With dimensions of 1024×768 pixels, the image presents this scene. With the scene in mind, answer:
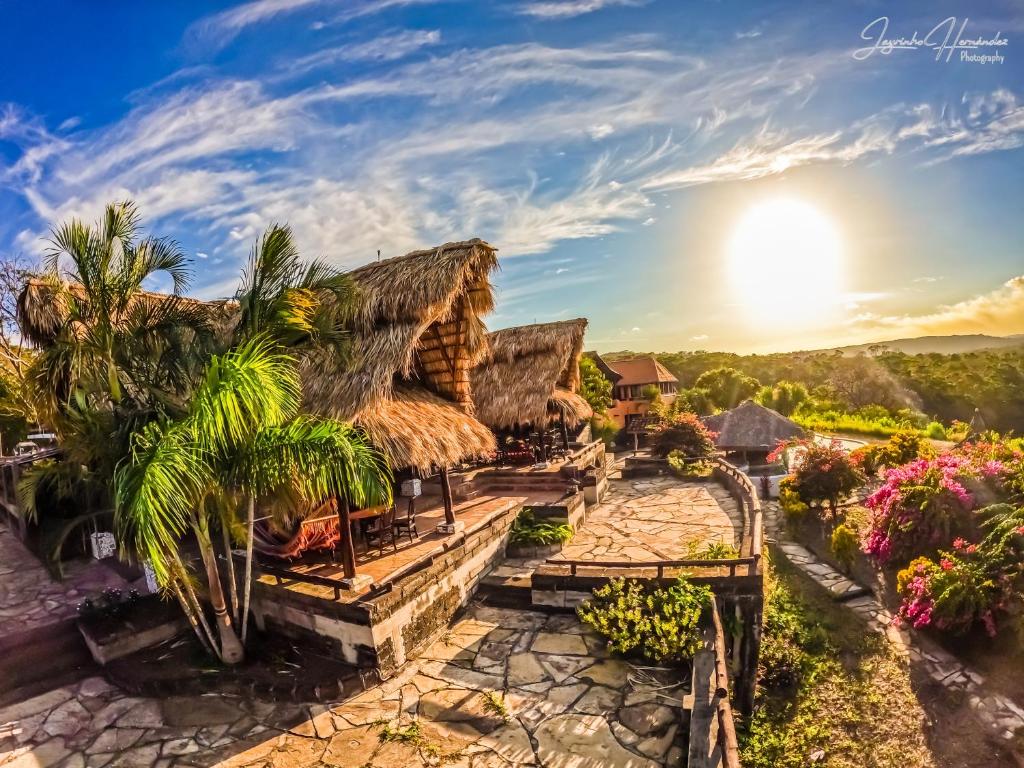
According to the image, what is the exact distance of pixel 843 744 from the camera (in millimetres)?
7934

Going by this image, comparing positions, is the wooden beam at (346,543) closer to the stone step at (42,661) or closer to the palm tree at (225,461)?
the palm tree at (225,461)

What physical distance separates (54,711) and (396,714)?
13.4 ft

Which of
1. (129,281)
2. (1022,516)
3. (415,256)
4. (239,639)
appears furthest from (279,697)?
(1022,516)

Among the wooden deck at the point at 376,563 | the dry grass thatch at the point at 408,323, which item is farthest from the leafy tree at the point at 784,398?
the dry grass thatch at the point at 408,323

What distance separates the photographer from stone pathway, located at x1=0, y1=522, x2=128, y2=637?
8000 mm

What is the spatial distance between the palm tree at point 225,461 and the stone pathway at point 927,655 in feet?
31.1

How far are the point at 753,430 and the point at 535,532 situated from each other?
16004mm

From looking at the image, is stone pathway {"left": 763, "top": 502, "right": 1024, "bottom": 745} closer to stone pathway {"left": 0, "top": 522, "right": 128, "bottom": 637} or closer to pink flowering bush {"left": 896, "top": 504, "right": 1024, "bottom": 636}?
pink flowering bush {"left": 896, "top": 504, "right": 1024, "bottom": 636}

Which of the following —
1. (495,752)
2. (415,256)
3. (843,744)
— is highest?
(415,256)

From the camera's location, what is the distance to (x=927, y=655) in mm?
9289

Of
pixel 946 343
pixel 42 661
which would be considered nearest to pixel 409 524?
pixel 42 661

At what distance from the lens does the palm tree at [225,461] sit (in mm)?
5129

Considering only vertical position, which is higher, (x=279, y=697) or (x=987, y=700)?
(x=279, y=697)

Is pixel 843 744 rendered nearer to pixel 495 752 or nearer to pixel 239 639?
pixel 495 752
